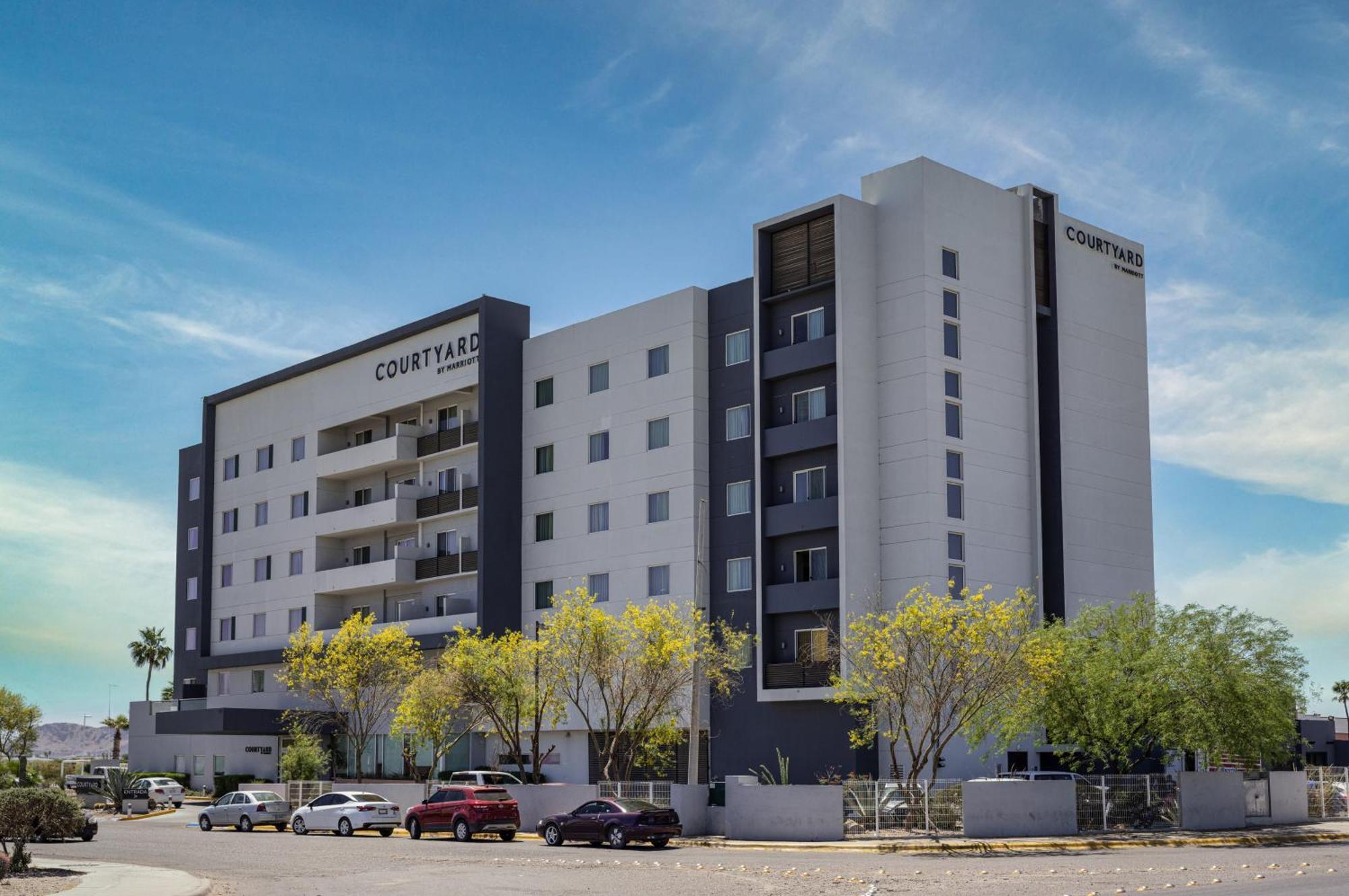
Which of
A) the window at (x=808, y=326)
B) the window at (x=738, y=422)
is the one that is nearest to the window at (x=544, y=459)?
→ the window at (x=738, y=422)

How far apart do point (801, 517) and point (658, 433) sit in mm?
9030

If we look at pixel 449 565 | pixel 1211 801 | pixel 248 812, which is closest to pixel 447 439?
pixel 449 565

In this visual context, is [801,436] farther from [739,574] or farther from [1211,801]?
[1211,801]

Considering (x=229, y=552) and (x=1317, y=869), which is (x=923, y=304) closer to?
(x=1317, y=869)

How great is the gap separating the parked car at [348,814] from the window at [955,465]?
24021 millimetres

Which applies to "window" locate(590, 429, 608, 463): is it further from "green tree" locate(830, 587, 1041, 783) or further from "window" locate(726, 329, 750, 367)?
"green tree" locate(830, 587, 1041, 783)

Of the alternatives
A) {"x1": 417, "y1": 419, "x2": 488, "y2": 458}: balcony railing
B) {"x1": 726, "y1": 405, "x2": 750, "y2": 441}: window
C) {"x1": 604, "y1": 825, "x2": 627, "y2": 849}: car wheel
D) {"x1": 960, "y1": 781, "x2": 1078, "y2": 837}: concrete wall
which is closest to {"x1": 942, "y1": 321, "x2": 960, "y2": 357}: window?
{"x1": 726, "y1": 405, "x2": 750, "y2": 441}: window

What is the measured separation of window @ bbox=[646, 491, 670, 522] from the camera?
6141 centimetres

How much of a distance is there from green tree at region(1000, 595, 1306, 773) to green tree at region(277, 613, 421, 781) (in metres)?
28.1

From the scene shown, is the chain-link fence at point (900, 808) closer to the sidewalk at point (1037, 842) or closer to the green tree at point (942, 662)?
the green tree at point (942, 662)

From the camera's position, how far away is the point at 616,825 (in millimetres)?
40250

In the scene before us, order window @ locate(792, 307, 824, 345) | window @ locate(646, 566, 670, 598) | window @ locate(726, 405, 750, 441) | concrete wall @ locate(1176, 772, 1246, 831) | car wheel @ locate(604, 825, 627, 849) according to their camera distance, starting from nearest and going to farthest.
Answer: car wheel @ locate(604, 825, 627, 849), concrete wall @ locate(1176, 772, 1246, 831), window @ locate(792, 307, 824, 345), window @ locate(726, 405, 750, 441), window @ locate(646, 566, 670, 598)

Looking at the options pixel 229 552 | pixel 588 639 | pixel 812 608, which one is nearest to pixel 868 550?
pixel 812 608

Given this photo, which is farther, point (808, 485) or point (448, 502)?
point (448, 502)
